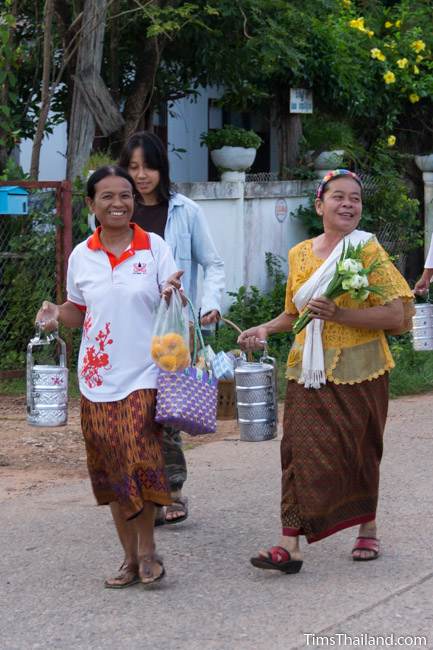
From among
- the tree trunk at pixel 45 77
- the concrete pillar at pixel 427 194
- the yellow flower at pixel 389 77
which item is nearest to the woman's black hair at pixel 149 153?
the tree trunk at pixel 45 77

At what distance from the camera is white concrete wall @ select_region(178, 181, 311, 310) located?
12484 millimetres

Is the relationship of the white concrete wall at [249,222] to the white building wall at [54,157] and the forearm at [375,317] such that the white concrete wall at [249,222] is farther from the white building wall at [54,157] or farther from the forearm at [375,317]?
the forearm at [375,317]

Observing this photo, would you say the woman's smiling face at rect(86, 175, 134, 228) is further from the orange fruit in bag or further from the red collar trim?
the orange fruit in bag

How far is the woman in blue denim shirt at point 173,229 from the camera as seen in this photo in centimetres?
588

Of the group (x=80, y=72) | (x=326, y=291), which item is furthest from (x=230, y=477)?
(x=80, y=72)

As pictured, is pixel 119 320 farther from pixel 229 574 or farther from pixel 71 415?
pixel 71 415

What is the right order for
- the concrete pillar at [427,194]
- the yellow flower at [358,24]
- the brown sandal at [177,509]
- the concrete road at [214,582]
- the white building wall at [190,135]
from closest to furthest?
the concrete road at [214,582] < the brown sandal at [177,509] < the yellow flower at [358,24] < the concrete pillar at [427,194] < the white building wall at [190,135]

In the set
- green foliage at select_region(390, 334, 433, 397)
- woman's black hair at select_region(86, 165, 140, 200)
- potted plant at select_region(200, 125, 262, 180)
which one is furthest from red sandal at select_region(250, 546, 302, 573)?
potted plant at select_region(200, 125, 262, 180)

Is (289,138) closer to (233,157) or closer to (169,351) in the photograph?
(233,157)

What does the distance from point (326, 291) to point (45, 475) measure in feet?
10.1

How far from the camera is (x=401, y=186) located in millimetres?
14414

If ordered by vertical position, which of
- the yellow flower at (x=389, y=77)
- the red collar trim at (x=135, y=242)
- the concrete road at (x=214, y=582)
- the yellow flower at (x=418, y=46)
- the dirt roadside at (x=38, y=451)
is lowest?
the concrete road at (x=214, y=582)

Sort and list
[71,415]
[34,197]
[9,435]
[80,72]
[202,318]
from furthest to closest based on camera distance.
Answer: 1. [80,72]
2. [34,197]
3. [71,415]
4. [9,435]
5. [202,318]

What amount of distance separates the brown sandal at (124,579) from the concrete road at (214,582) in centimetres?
5
